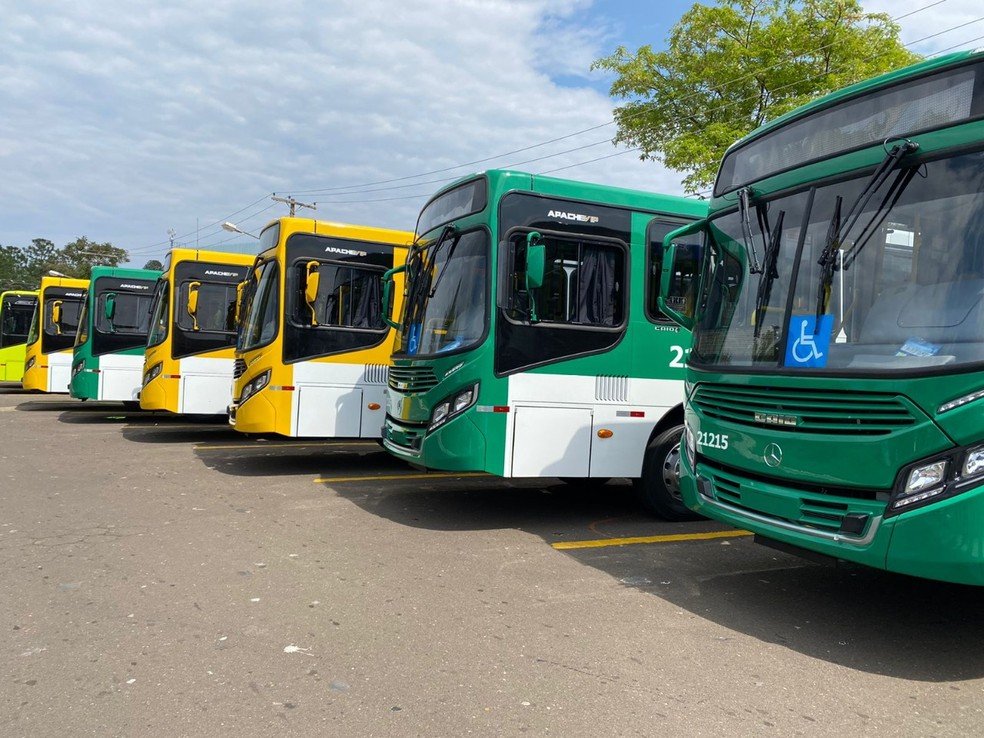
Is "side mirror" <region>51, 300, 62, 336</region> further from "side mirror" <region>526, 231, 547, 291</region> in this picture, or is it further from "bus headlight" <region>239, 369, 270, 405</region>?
→ "side mirror" <region>526, 231, 547, 291</region>

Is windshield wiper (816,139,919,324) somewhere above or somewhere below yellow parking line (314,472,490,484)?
above

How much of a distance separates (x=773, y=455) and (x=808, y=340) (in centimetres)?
73

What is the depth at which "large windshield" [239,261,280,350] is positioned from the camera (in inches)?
420

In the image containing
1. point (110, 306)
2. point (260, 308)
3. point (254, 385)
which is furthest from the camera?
point (110, 306)

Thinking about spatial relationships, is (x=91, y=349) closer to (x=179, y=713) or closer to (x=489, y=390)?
(x=489, y=390)

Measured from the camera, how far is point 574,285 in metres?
7.58

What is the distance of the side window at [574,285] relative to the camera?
730 cm

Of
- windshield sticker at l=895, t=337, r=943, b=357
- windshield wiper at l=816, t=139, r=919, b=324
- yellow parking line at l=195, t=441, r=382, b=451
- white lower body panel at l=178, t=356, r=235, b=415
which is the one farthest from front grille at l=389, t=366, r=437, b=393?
white lower body panel at l=178, t=356, r=235, b=415

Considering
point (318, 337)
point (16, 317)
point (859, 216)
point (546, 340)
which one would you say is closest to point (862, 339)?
point (859, 216)

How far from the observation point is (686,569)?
617cm

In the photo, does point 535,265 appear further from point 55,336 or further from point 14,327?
point 14,327

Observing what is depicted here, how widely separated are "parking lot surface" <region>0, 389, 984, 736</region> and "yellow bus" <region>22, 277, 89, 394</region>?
42.2 feet

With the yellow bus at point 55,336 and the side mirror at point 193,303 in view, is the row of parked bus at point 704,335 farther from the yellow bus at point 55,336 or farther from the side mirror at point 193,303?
the yellow bus at point 55,336

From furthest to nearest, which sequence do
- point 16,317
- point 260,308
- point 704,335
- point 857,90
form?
point 16,317 → point 260,308 → point 704,335 → point 857,90
